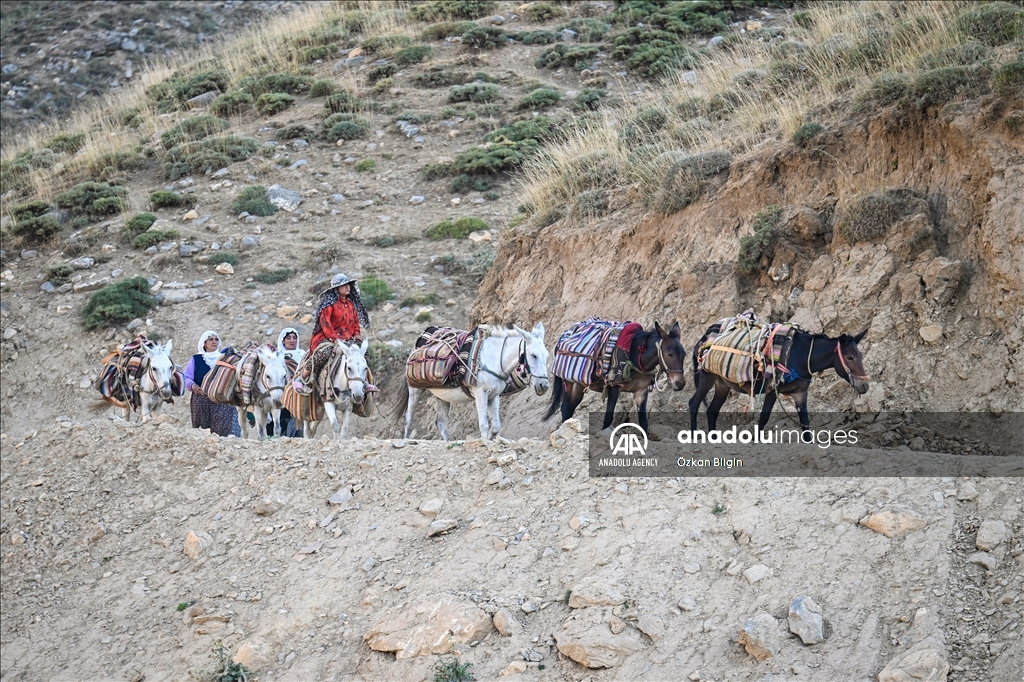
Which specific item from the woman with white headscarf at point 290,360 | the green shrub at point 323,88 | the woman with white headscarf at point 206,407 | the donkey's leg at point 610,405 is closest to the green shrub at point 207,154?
the green shrub at point 323,88

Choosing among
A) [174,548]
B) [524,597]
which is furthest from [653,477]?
[174,548]

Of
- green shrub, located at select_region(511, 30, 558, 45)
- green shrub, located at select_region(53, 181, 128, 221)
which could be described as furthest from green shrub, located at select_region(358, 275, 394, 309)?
green shrub, located at select_region(511, 30, 558, 45)

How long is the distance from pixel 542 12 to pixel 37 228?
717 inches

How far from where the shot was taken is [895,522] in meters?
7.66

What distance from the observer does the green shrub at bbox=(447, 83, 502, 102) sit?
28.8m

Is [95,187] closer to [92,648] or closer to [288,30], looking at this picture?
[288,30]

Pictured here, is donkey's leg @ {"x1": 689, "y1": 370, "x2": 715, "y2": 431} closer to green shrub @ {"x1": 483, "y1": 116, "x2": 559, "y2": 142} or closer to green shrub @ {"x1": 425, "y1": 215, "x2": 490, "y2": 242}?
green shrub @ {"x1": 425, "y1": 215, "x2": 490, "y2": 242}

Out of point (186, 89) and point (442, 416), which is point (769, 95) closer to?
point (442, 416)

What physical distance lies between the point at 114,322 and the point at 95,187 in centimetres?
713

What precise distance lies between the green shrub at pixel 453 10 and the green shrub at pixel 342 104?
683cm

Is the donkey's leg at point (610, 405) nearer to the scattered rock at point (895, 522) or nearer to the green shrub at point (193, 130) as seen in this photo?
the scattered rock at point (895, 522)

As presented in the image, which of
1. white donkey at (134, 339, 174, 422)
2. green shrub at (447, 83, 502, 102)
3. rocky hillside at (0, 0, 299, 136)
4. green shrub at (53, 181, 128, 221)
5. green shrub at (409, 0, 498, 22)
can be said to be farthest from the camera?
rocky hillside at (0, 0, 299, 136)

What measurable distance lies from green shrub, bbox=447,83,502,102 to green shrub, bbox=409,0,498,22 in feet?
20.8

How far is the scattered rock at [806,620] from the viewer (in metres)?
6.94
